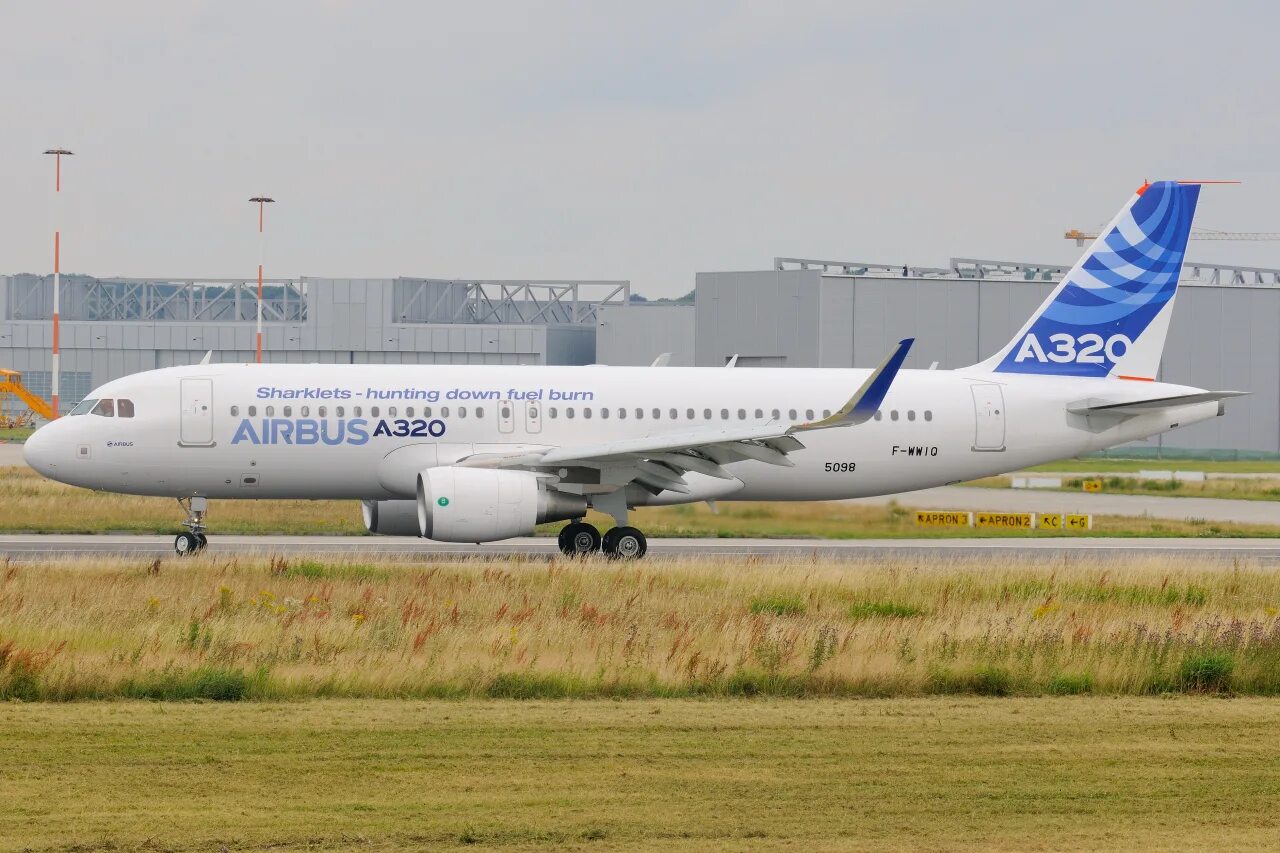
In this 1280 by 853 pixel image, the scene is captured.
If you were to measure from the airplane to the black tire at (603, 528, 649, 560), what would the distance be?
0.03 m

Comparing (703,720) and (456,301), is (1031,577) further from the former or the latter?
(456,301)

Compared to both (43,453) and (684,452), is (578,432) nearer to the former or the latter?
(684,452)

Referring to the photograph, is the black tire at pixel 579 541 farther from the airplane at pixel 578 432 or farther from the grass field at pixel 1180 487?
the grass field at pixel 1180 487

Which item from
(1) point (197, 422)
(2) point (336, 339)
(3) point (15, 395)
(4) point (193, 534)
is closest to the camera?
(4) point (193, 534)

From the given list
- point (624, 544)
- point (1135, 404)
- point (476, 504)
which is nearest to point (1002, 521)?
point (1135, 404)

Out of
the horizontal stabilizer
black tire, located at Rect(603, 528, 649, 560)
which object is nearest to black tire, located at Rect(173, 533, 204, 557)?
black tire, located at Rect(603, 528, 649, 560)

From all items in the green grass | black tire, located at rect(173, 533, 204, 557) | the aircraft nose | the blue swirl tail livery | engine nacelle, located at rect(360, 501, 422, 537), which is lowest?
black tire, located at rect(173, 533, 204, 557)

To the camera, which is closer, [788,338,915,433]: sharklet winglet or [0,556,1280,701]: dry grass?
[0,556,1280,701]: dry grass

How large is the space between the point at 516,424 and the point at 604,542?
2.79 metres

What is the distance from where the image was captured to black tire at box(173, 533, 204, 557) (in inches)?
1147

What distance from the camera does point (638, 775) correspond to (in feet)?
39.6

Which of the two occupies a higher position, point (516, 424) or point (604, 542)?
point (516, 424)

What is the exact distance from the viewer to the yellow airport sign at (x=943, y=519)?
3872cm

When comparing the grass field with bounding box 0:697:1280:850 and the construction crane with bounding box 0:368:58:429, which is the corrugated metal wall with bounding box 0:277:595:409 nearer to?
the construction crane with bounding box 0:368:58:429
